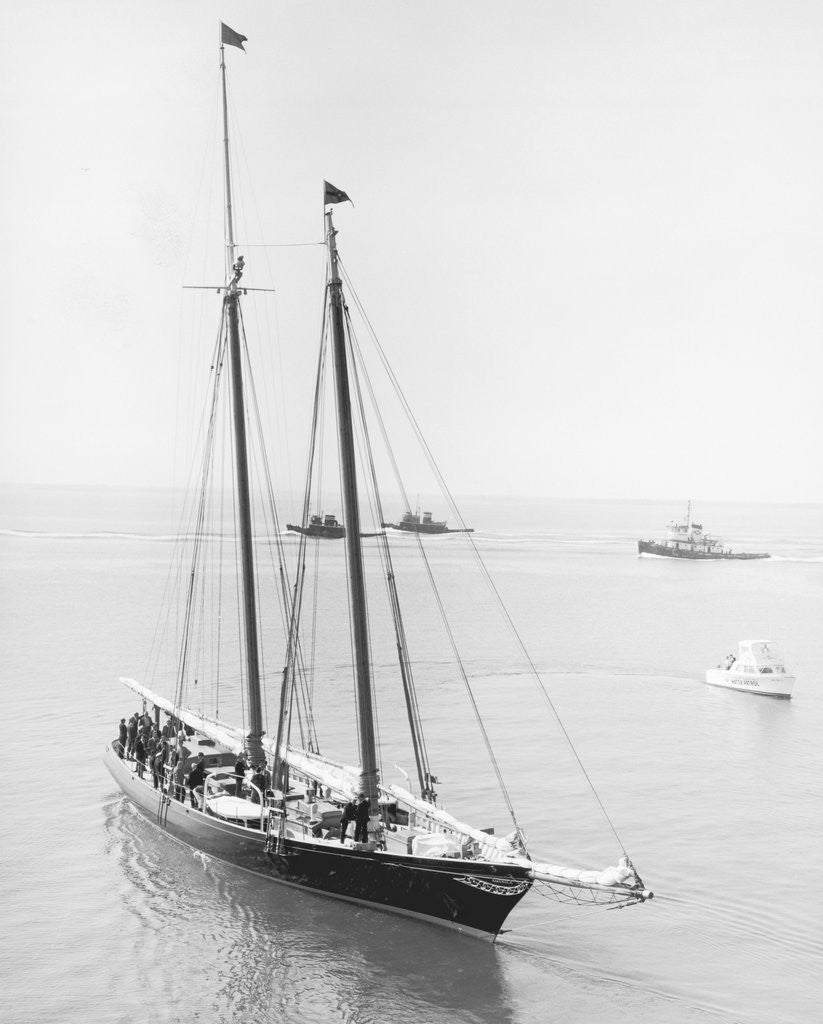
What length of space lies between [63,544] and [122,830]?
4720 inches

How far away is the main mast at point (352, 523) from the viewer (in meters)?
19.6

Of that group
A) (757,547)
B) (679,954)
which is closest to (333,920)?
(679,954)

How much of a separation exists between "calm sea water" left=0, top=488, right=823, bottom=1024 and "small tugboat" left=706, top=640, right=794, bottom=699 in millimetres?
752

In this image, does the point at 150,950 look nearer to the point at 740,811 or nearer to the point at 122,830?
the point at 122,830

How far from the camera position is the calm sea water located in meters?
16.2

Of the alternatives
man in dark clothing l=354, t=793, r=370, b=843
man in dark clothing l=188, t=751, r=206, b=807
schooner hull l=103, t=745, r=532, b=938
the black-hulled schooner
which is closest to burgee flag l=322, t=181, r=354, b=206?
the black-hulled schooner

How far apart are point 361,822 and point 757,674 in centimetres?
2816

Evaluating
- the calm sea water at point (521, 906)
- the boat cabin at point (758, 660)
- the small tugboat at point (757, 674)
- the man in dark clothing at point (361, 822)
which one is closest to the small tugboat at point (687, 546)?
the calm sea water at point (521, 906)

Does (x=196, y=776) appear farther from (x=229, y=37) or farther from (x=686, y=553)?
(x=686, y=553)

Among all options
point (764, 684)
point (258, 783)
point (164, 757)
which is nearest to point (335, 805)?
point (258, 783)

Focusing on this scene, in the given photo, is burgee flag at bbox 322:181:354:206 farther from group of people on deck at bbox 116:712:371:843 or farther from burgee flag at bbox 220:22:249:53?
group of people on deck at bbox 116:712:371:843

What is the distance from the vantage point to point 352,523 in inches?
798

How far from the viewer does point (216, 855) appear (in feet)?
70.1

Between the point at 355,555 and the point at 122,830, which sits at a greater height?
the point at 355,555
